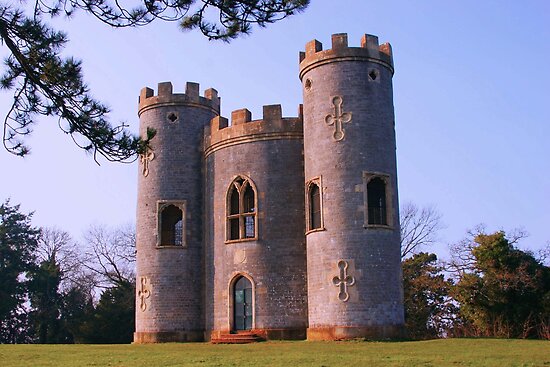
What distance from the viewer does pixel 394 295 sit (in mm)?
21609

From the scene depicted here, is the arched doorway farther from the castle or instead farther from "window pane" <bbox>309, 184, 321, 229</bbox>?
"window pane" <bbox>309, 184, 321, 229</bbox>

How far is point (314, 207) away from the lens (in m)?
23.2

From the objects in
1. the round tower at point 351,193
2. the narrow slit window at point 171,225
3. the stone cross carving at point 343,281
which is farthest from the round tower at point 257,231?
the stone cross carving at point 343,281

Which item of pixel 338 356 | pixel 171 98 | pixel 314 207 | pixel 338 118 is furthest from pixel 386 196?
pixel 171 98

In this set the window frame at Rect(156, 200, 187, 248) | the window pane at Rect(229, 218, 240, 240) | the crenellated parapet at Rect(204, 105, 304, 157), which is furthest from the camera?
the window frame at Rect(156, 200, 187, 248)

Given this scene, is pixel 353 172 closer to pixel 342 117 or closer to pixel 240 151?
pixel 342 117

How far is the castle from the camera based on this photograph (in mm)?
21625

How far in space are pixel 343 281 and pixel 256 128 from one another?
260 inches

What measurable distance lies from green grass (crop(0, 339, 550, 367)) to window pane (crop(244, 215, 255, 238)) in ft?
21.8

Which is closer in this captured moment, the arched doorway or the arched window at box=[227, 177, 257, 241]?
the arched doorway

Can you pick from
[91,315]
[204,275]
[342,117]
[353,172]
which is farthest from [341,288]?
[91,315]

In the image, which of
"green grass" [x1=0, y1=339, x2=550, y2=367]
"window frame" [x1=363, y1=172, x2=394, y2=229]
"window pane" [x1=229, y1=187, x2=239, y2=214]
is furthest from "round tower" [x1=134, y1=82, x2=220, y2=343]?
"window frame" [x1=363, y1=172, x2=394, y2=229]

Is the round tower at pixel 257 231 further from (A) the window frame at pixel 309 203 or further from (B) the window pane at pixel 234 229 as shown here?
(A) the window frame at pixel 309 203

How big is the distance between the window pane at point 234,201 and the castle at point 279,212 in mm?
50
